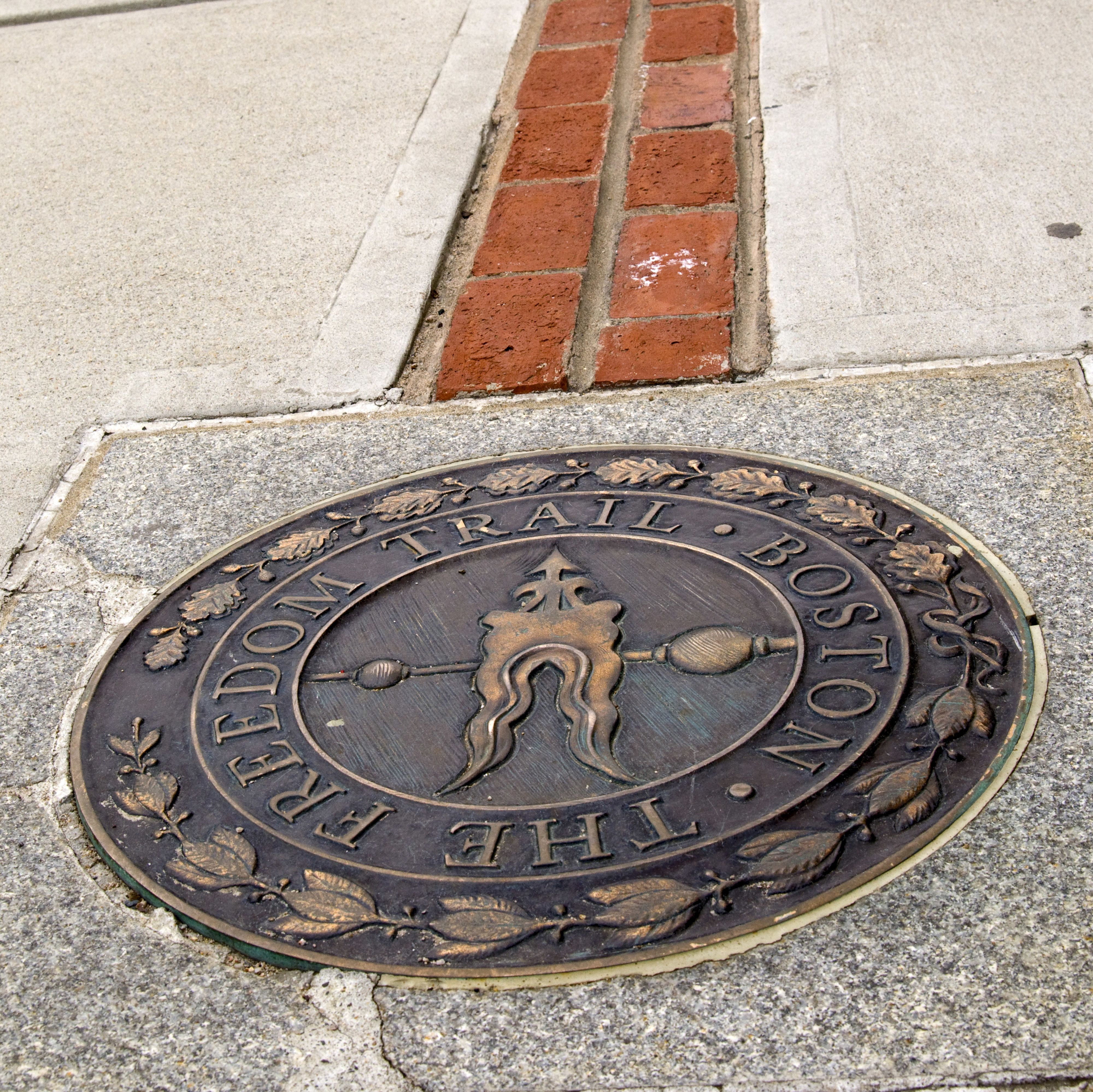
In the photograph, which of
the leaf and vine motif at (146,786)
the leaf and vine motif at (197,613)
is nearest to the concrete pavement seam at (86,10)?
the leaf and vine motif at (197,613)

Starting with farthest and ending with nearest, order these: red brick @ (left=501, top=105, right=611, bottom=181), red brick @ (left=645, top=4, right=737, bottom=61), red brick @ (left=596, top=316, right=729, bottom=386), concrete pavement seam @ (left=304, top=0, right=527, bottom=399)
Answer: red brick @ (left=645, top=4, right=737, bottom=61)
red brick @ (left=501, top=105, right=611, bottom=181)
concrete pavement seam @ (left=304, top=0, right=527, bottom=399)
red brick @ (left=596, top=316, right=729, bottom=386)

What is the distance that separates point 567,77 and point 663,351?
1.58 metres

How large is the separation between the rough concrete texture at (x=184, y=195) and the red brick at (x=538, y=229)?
0.20 m

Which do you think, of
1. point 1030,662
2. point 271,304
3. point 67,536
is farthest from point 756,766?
point 271,304

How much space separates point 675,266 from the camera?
276cm

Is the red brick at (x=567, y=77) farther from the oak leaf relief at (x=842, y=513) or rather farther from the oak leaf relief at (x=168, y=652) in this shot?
the oak leaf relief at (x=168, y=652)

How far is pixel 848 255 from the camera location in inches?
107

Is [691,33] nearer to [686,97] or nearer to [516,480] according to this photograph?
[686,97]

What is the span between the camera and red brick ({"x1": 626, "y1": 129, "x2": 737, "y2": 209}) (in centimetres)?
303

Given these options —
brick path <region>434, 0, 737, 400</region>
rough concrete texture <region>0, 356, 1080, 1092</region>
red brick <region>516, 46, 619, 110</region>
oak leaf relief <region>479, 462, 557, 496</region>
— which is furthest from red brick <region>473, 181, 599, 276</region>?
rough concrete texture <region>0, 356, 1080, 1092</region>

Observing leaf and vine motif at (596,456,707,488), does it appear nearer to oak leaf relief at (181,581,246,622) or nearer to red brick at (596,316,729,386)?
red brick at (596,316,729,386)

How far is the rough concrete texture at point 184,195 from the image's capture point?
264cm

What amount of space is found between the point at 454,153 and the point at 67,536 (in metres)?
1.67

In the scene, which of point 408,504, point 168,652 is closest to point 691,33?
point 408,504
